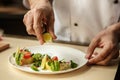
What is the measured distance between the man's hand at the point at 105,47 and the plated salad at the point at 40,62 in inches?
3.1

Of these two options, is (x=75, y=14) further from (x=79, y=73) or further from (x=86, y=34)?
(x=79, y=73)

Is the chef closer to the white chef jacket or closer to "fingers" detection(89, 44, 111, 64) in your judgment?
the white chef jacket

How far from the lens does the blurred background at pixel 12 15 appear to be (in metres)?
2.21

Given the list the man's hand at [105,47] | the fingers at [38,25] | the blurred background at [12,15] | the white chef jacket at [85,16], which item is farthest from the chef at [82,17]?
the blurred background at [12,15]

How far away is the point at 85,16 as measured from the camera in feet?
4.38

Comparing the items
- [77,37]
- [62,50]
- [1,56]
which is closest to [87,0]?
[77,37]

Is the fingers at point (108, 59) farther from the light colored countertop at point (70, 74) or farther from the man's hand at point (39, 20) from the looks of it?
the man's hand at point (39, 20)

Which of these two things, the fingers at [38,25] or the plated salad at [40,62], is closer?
the plated salad at [40,62]

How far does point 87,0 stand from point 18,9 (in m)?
1.01

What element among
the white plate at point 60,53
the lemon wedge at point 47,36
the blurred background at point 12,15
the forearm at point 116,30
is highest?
the forearm at point 116,30

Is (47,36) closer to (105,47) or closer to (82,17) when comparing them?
(105,47)

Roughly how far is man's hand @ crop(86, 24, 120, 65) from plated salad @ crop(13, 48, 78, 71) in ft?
0.26

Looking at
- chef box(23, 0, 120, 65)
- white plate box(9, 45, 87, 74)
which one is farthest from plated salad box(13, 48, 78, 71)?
chef box(23, 0, 120, 65)

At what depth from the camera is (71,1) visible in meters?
1.35
